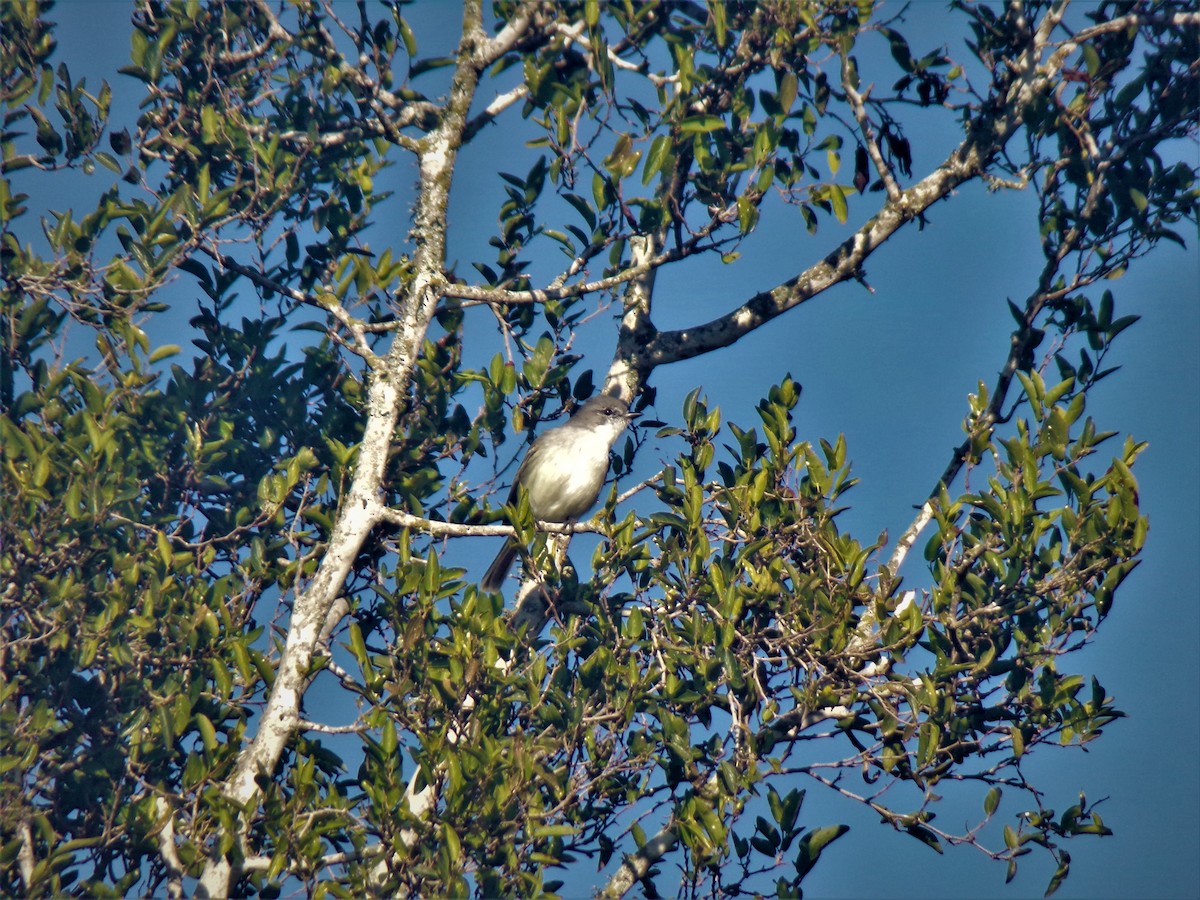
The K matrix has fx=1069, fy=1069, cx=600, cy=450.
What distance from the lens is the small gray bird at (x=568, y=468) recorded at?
7.24m

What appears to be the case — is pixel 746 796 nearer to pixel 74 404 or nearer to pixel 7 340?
pixel 74 404

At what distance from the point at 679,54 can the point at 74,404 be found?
3476 millimetres

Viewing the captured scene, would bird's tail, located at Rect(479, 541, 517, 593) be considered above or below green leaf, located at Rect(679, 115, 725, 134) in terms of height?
below

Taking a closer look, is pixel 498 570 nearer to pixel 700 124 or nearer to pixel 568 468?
pixel 568 468

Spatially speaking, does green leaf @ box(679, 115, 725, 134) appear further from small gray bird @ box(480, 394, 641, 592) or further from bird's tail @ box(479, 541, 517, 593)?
bird's tail @ box(479, 541, 517, 593)

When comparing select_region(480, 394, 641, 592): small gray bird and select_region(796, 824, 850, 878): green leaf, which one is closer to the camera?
select_region(796, 824, 850, 878): green leaf

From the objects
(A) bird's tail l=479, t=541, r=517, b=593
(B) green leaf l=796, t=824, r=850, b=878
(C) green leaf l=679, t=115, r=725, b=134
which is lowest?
(B) green leaf l=796, t=824, r=850, b=878

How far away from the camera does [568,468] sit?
773cm

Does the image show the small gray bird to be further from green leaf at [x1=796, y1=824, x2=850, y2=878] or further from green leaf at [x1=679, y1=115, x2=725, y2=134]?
green leaf at [x1=796, y1=824, x2=850, y2=878]

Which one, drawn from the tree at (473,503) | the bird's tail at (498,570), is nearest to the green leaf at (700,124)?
the tree at (473,503)

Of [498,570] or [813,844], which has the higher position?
[498,570]

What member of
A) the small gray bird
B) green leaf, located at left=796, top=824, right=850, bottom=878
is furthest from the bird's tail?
green leaf, located at left=796, top=824, right=850, bottom=878

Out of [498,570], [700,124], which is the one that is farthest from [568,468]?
[700,124]

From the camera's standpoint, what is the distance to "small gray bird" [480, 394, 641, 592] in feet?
23.7
